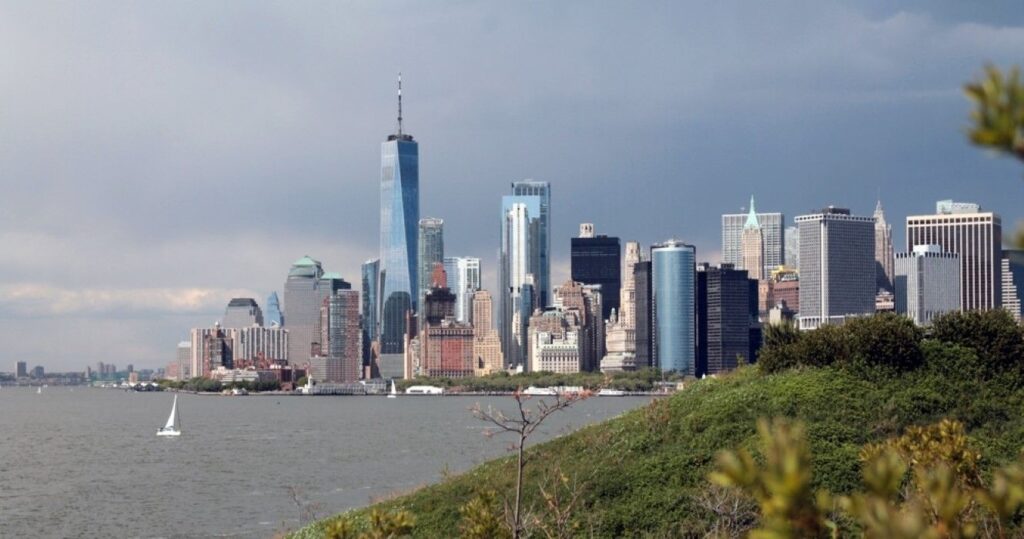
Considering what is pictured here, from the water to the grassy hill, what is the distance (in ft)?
11.1

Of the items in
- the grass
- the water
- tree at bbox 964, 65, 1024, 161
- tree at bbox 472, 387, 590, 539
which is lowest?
the water

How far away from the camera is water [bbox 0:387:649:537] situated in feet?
151

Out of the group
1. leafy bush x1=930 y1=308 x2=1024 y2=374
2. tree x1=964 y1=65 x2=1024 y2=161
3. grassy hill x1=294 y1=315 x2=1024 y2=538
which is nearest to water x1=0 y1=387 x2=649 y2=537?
grassy hill x1=294 y1=315 x2=1024 y2=538

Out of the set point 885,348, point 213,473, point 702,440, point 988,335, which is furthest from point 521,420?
point 213,473

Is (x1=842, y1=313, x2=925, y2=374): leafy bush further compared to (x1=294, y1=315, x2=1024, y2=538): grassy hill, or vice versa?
(x1=842, y1=313, x2=925, y2=374): leafy bush

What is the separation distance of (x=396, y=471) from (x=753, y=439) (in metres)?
35.4

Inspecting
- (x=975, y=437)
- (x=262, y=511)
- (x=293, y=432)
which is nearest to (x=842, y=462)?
(x=975, y=437)

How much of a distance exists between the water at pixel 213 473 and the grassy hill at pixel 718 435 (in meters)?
3.39

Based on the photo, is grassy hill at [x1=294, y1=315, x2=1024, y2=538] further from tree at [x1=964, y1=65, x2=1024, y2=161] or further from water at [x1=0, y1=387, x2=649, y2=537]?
tree at [x1=964, y1=65, x2=1024, y2=161]

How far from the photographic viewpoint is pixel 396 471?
6216 centimetres

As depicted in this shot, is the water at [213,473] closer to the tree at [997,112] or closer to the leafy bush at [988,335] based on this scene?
the leafy bush at [988,335]

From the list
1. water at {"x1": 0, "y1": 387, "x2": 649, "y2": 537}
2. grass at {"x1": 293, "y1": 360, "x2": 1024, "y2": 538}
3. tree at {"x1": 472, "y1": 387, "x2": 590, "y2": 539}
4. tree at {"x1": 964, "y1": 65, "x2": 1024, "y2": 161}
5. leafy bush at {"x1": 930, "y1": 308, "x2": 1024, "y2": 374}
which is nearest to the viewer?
tree at {"x1": 964, "y1": 65, "x2": 1024, "y2": 161}

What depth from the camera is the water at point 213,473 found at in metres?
45.9

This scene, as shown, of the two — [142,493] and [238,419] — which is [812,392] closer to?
[142,493]
